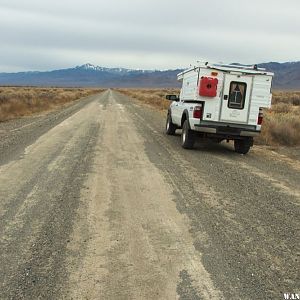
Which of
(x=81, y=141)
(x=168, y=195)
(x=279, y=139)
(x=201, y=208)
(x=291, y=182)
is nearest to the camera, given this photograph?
(x=201, y=208)

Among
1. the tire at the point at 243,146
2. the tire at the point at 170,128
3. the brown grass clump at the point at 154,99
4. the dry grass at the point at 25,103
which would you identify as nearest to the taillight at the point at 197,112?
the tire at the point at 243,146

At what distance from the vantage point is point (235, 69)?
13.0 meters

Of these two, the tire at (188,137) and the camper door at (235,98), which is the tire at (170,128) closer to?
the tire at (188,137)

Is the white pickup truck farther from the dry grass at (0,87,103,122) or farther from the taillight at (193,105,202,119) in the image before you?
the dry grass at (0,87,103,122)

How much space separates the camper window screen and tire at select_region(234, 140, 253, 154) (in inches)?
50.0

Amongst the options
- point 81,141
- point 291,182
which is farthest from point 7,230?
point 81,141

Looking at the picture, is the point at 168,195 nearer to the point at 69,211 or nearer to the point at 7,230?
the point at 69,211

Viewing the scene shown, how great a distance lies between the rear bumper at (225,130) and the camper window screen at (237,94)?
64 centimetres

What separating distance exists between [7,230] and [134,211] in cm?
186

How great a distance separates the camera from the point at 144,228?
19.8 feet

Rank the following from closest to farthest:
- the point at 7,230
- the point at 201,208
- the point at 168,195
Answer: the point at 7,230 < the point at 201,208 < the point at 168,195

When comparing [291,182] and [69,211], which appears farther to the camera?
[291,182]

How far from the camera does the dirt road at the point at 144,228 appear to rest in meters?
4.41

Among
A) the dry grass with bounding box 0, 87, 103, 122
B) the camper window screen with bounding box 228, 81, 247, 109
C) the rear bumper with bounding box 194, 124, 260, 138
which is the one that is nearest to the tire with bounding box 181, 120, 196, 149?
the rear bumper with bounding box 194, 124, 260, 138
